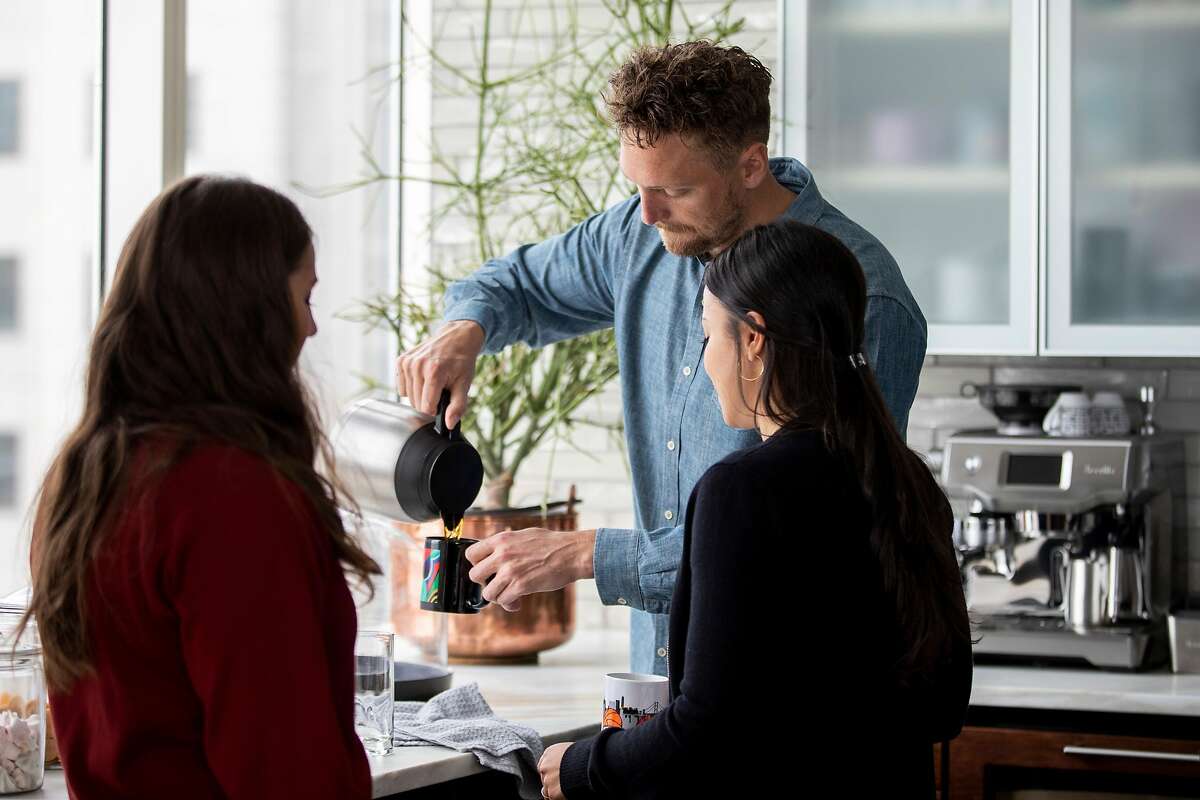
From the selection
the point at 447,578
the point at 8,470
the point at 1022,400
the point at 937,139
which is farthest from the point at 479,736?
the point at 937,139

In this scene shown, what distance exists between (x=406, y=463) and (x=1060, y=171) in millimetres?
1587

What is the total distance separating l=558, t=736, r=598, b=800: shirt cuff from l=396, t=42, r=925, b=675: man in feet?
0.81

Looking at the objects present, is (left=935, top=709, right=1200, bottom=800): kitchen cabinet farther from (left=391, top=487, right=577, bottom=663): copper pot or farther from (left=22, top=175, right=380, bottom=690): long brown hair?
(left=22, top=175, right=380, bottom=690): long brown hair

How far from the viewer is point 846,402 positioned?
4.75 feet

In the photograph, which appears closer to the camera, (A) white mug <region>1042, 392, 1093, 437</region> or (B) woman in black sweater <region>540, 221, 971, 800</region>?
(B) woman in black sweater <region>540, 221, 971, 800</region>

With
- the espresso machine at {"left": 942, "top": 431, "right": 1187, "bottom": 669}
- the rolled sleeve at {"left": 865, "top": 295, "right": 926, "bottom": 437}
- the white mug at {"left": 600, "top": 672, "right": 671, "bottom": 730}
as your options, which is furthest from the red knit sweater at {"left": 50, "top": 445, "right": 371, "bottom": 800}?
the espresso machine at {"left": 942, "top": 431, "right": 1187, "bottom": 669}

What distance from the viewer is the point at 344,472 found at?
1.94 m

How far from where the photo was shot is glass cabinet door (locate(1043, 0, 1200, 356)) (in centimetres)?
281

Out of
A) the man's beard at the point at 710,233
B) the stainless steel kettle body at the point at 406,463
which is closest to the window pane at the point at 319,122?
the stainless steel kettle body at the point at 406,463

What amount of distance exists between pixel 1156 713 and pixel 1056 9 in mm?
1342

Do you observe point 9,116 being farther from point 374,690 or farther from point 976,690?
point 976,690

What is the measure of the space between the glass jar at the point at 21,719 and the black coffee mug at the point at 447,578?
462mm

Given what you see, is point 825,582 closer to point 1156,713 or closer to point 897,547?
point 897,547

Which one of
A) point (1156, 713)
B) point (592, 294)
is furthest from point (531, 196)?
point (1156, 713)
